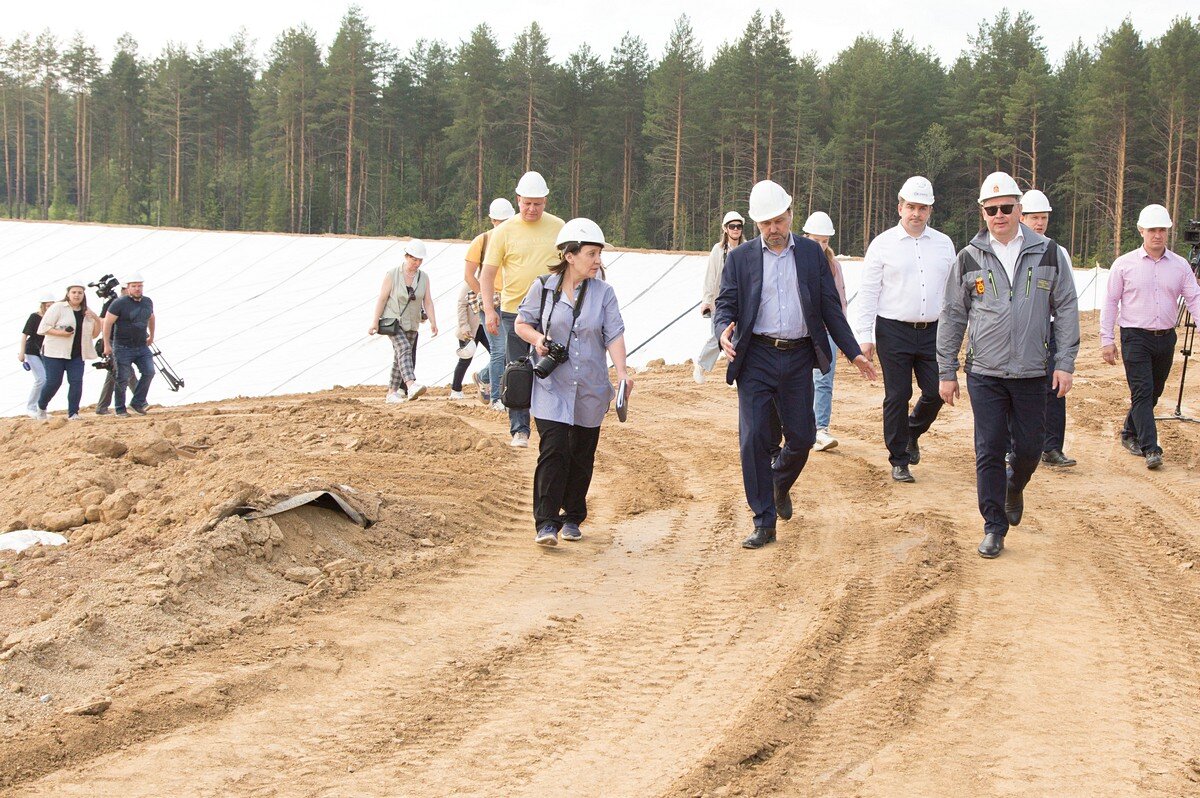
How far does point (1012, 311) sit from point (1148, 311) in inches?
128

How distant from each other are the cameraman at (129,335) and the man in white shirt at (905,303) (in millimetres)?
8471

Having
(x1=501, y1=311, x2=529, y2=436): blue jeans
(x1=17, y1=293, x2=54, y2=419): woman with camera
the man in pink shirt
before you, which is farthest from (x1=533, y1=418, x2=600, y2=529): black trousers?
(x1=17, y1=293, x2=54, y2=419): woman with camera

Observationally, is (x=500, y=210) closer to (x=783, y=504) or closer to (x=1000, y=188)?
(x=783, y=504)

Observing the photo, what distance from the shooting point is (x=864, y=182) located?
50.9 m

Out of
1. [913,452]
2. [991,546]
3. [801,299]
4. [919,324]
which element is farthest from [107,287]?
[991,546]

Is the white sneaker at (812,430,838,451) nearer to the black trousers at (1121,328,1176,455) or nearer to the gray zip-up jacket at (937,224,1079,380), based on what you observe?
the black trousers at (1121,328,1176,455)

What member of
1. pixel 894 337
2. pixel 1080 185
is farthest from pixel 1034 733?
pixel 1080 185

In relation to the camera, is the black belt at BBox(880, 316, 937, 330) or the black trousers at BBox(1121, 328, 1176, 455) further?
the black trousers at BBox(1121, 328, 1176, 455)

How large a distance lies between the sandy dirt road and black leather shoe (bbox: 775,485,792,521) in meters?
0.08

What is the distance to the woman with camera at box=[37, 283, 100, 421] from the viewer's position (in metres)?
13.0

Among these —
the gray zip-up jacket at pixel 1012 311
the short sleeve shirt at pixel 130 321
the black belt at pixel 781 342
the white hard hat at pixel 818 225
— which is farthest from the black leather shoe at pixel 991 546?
the short sleeve shirt at pixel 130 321

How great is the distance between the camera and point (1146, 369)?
340 inches

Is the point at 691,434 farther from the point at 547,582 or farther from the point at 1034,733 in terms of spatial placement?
the point at 1034,733

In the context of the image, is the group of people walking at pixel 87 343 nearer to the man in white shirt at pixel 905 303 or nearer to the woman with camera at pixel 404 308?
the woman with camera at pixel 404 308
